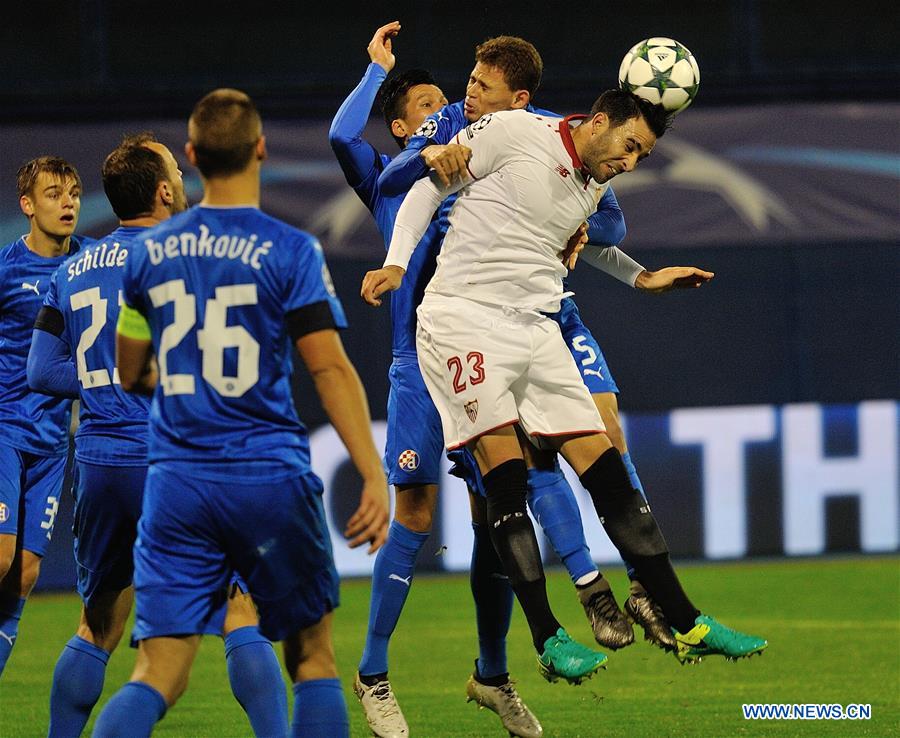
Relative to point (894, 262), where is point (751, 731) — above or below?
below

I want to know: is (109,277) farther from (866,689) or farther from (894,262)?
(894,262)

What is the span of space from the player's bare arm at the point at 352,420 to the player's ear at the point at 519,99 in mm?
1993

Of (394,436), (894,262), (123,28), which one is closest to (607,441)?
(394,436)

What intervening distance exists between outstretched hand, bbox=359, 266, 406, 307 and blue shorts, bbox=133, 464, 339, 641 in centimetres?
99

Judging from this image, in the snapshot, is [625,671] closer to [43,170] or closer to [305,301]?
[43,170]

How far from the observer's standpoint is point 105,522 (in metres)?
4.69

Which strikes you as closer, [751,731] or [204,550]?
[204,550]

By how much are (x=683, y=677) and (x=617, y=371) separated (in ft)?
17.0

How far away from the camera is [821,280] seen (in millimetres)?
12109

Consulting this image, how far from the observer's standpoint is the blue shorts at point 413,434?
5.61 meters

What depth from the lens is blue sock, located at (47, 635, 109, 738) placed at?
479cm

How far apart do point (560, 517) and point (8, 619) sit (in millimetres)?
2192

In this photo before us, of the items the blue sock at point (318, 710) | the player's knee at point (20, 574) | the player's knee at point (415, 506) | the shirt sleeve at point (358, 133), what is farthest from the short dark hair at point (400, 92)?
the blue sock at point (318, 710)

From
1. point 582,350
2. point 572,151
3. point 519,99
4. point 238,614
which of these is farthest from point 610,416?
point 238,614
